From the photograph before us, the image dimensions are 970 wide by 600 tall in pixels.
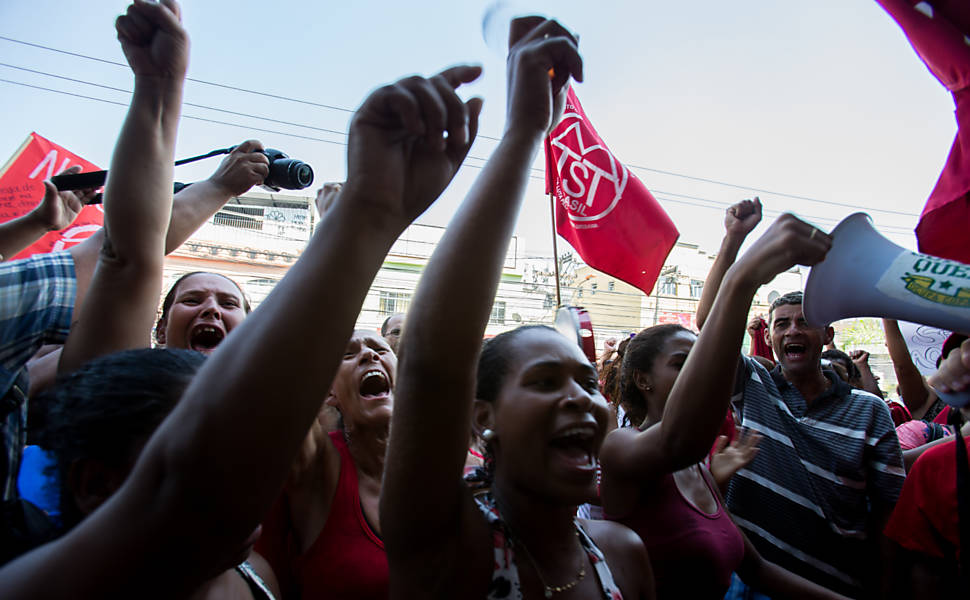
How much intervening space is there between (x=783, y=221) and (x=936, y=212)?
103 centimetres

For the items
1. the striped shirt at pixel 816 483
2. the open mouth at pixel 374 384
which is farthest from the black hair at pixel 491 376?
the striped shirt at pixel 816 483

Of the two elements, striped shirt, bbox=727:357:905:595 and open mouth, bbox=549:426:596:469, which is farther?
striped shirt, bbox=727:357:905:595

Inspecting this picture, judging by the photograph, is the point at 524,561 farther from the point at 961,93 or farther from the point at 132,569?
the point at 961,93

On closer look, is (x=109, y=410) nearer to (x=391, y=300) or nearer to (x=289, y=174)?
(x=289, y=174)

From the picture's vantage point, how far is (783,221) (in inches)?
58.9

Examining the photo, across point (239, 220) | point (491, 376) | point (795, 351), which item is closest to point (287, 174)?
point (491, 376)

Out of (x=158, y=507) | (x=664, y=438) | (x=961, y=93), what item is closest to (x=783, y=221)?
(x=664, y=438)

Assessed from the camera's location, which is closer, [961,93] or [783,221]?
[783,221]

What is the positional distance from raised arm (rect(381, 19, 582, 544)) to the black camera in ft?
3.24

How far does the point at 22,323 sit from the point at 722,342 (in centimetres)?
162

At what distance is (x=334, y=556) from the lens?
1.75 metres

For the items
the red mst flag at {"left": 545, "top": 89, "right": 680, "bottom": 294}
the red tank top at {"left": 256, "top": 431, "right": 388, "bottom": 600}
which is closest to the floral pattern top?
the red tank top at {"left": 256, "top": 431, "right": 388, "bottom": 600}

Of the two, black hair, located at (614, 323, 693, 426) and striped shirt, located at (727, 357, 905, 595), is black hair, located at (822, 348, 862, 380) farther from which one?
black hair, located at (614, 323, 693, 426)

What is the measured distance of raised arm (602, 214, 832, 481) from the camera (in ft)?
4.82
